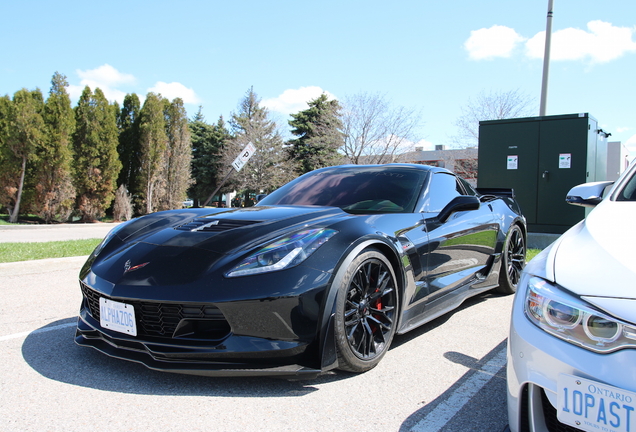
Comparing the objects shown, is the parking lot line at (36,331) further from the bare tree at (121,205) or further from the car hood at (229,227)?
the bare tree at (121,205)

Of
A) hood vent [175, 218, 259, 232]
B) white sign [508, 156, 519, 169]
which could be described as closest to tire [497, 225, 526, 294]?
hood vent [175, 218, 259, 232]

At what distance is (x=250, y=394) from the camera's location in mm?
2357

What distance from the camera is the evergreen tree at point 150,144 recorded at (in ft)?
88.4

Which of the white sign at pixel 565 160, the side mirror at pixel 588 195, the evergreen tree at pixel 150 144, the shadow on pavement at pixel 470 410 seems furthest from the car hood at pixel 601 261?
the evergreen tree at pixel 150 144

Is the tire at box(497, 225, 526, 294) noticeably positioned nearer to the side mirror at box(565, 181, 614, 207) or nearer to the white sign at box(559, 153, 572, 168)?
the side mirror at box(565, 181, 614, 207)

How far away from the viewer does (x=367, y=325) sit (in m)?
2.67

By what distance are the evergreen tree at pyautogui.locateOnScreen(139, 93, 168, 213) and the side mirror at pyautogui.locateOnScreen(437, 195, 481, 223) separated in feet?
85.2

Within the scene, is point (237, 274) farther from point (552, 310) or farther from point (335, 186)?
point (335, 186)

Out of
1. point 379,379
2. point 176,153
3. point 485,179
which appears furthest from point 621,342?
point 176,153

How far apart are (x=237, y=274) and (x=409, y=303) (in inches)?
48.4

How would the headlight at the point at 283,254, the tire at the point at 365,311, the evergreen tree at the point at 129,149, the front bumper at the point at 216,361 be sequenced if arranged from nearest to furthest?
1. the front bumper at the point at 216,361
2. the headlight at the point at 283,254
3. the tire at the point at 365,311
4. the evergreen tree at the point at 129,149

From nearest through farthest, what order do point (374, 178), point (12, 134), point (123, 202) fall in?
point (374, 178) < point (12, 134) < point (123, 202)

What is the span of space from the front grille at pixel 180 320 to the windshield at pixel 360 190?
131 centimetres

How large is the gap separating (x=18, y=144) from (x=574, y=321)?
79.1 feet
